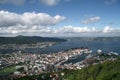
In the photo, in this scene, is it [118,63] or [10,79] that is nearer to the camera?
[118,63]

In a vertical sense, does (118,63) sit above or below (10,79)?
above

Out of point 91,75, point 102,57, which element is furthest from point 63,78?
point 102,57

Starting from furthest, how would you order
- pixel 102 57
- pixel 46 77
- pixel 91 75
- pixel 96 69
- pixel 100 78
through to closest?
pixel 102 57 → pixel 46 77 → pixel 96 69 → pixel 91 75 → pixel 100 78

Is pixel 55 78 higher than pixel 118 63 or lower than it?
lower

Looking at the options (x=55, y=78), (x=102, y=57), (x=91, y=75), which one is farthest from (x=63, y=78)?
(x=102, y=57)

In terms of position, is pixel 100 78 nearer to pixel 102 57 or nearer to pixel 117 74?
pixel 117 74

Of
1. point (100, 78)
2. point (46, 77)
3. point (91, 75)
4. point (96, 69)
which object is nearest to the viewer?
point (100, 78)

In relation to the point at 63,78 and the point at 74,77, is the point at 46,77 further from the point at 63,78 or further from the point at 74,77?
the point at 74,77

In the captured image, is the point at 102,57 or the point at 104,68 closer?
the point at 104,68

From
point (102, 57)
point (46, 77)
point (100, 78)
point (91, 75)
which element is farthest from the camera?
point (102, 57)
